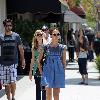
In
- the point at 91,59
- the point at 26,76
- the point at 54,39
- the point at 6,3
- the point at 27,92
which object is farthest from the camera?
the point at 91,59

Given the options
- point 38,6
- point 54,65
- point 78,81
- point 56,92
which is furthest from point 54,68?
point 38,6

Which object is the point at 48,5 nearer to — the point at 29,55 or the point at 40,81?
the point at 29,55

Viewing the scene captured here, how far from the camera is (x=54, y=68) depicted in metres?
10.1

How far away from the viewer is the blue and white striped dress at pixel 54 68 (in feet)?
32.9

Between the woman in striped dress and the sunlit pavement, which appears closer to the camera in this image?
the woman in striped dress

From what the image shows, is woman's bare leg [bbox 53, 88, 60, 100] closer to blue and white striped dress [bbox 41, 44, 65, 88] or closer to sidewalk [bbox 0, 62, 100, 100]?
blue and white striped dress [bbox 41, 44, 65, 88]

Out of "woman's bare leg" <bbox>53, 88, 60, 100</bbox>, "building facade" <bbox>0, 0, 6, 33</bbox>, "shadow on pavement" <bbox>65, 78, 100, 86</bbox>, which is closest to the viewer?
"woman's bare leg" <bbox>53, 88, 60, 100</bbox>

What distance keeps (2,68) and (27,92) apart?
2.75 m

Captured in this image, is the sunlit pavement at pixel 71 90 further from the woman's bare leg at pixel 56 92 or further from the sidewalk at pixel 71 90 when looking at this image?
the woman's bare leg at pixel 56 92

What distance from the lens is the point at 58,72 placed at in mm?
10039

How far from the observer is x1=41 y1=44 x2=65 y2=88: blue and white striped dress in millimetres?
10031

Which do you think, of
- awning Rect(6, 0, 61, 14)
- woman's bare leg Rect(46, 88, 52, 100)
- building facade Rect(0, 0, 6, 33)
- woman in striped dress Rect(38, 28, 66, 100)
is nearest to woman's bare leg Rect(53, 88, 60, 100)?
woman in striped dress Rect(38, 28, 66, 100)

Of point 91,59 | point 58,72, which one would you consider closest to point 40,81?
point 58,72

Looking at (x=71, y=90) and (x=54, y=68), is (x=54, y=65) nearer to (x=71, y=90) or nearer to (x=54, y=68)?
(x=54, y=68)
